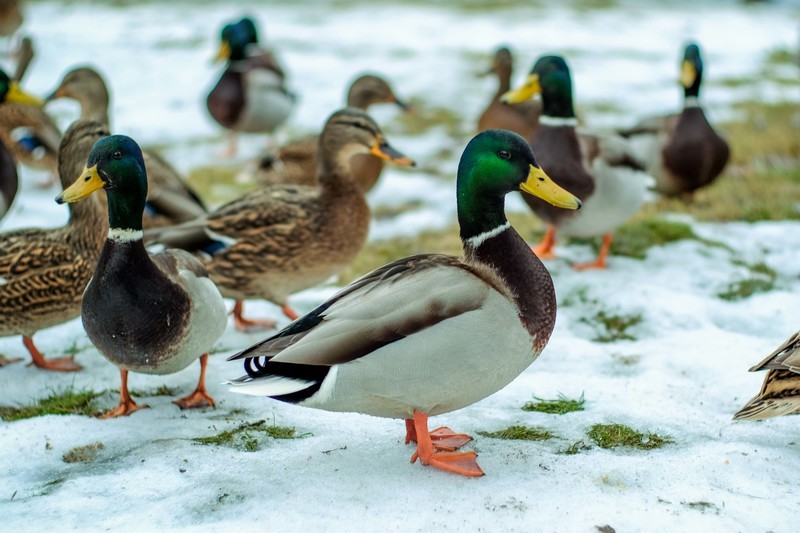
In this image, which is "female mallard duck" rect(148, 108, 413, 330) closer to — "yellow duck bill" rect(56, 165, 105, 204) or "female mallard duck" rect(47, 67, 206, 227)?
"female mallard duck" rect(47, 67, 206, 227)

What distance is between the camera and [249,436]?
10.7 feet

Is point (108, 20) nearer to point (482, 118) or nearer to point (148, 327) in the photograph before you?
point (482, 118)

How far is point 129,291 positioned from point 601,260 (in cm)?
293

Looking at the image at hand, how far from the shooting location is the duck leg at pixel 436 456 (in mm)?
2941

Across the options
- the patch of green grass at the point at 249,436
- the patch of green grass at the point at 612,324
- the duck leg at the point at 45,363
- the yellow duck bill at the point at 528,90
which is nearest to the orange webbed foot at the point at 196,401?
the patch of green grass at the point at 249,436

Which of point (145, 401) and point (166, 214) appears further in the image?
point (166, 214)

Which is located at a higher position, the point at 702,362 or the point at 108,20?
the point at 108,20

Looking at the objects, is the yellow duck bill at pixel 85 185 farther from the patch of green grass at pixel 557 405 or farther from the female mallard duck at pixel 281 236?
the patch of green grass at pixel 557 405

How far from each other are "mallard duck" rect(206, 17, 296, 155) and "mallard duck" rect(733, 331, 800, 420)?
639 centimetres

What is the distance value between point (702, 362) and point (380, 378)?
1.79 m

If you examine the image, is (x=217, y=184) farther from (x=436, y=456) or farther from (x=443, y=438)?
(x=436, y=456)

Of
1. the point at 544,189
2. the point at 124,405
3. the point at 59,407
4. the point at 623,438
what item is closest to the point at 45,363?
the point at 59,407

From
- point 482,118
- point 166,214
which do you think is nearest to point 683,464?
point 166,214

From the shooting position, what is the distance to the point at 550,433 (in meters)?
3.26
